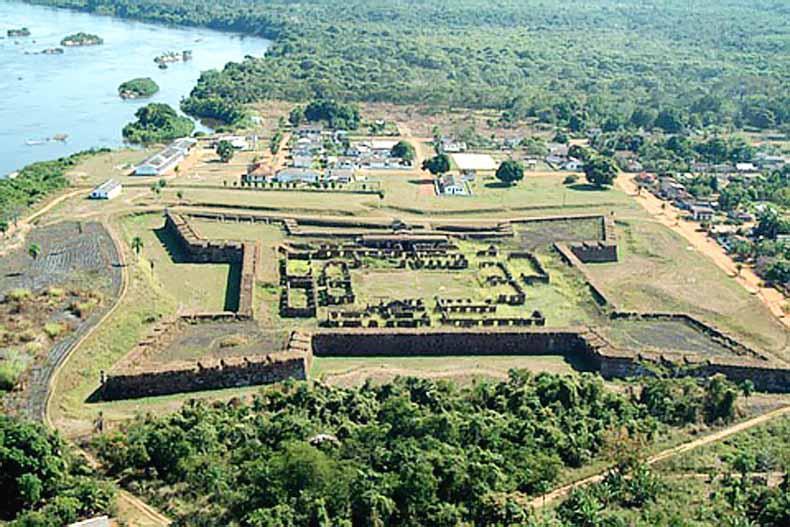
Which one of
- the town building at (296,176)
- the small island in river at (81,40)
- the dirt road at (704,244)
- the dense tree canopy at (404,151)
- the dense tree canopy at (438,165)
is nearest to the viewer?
the dirt road at (704,244)

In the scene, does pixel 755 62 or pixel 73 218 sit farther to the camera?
pixel 755 62

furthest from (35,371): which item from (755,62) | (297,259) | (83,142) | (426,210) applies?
(755,62)

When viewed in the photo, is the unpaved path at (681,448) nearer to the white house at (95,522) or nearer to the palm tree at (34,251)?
the white house at (95,522)

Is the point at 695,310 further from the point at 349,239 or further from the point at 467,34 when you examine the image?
the point at 467,34

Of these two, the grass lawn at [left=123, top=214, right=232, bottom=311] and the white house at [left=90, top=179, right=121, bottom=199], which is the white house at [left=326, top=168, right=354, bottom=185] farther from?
the white house at [left=90, top=179, right=121, bottom=199]

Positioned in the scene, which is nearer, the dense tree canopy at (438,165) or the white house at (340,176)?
the white house at (340,176)

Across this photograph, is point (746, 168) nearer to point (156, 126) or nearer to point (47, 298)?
point (156, 126)

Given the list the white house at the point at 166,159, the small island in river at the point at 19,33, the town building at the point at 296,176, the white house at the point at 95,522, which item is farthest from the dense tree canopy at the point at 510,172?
the small island in river at the point at 19,33
